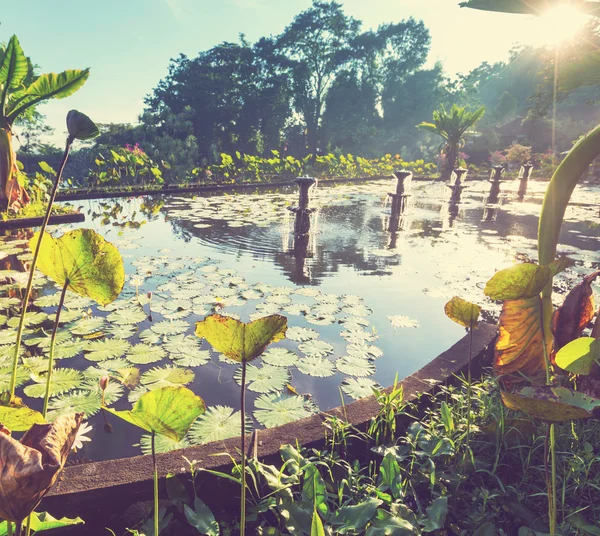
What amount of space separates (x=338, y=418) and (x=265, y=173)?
50.7ft

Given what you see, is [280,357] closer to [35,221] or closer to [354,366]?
[354,366]

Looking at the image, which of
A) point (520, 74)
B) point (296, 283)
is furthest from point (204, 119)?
point (520, 74)

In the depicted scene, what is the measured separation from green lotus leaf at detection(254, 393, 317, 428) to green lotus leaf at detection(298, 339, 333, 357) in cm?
39

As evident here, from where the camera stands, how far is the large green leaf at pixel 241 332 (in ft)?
2.19

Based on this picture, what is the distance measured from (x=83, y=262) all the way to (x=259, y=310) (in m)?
1.80

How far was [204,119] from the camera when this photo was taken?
20.0 metres

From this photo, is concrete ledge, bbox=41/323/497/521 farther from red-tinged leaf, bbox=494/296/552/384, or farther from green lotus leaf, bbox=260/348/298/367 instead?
green lotus leaf, bbox=260/348/298/367

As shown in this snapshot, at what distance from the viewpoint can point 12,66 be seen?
4.95m

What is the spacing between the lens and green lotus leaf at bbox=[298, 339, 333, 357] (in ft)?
6.96

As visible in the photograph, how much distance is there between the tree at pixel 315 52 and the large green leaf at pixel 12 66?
21598 millimetres

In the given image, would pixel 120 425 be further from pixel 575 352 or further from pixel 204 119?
pixel 204 119

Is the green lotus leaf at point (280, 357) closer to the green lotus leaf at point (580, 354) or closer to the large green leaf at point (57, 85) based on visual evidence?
the green lotus leaf at point (580, 354)

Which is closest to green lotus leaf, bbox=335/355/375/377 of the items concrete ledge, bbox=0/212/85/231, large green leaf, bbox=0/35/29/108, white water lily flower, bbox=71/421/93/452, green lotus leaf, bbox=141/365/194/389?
green lotus leaf, bbox=141/365/194/389

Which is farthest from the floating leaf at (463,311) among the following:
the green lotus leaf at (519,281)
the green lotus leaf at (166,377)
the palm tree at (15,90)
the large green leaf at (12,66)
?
the large green leaf at (12,66)
